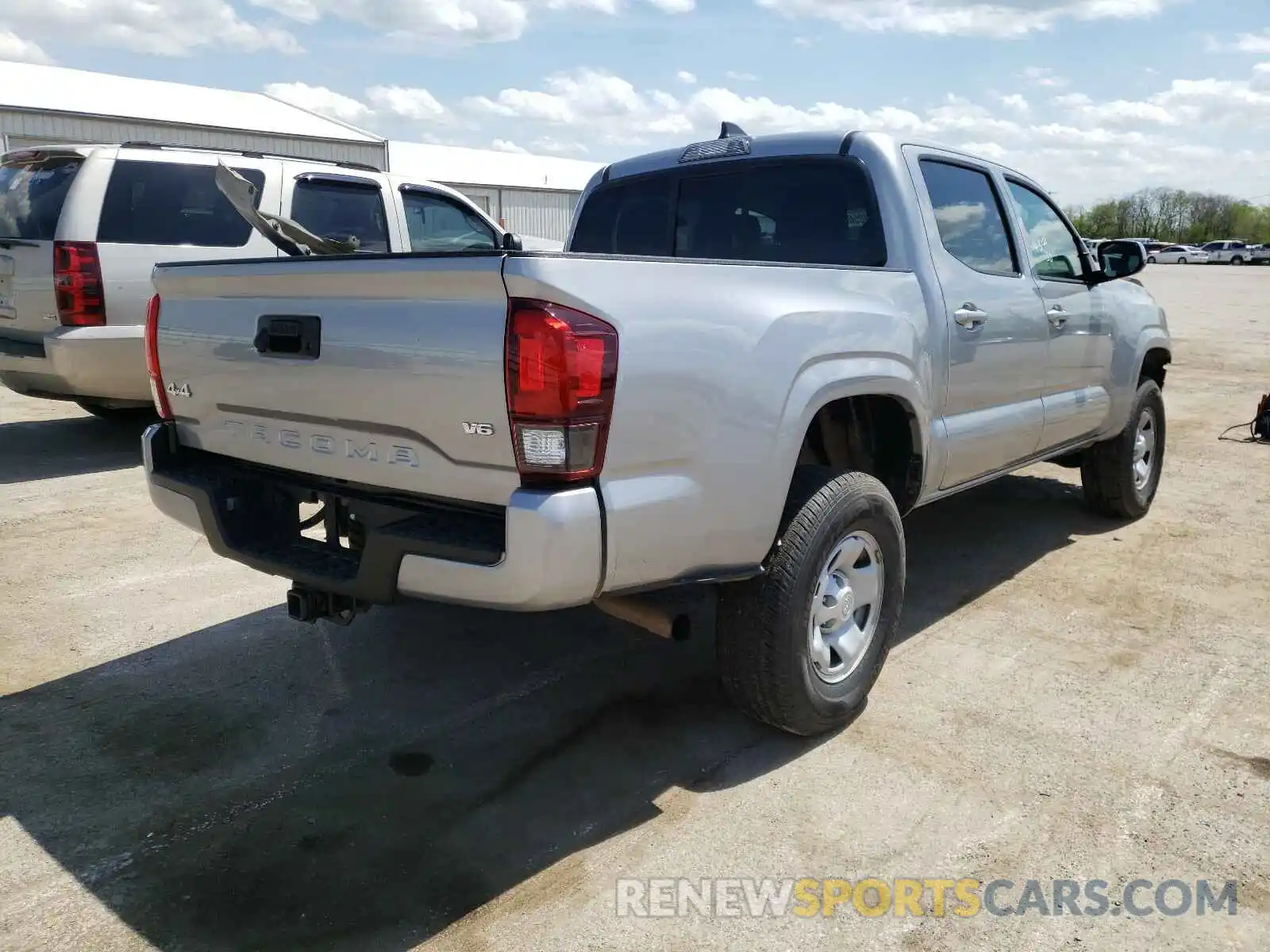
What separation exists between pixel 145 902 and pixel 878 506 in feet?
7.94

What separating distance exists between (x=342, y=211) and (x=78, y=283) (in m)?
2.02

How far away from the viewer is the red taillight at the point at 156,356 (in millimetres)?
3396

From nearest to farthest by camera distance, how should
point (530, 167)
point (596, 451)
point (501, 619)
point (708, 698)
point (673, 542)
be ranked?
point (596, 451), point (673, 542), point (708, 698), point (501, 619), point (530, 167)

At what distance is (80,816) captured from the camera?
9.30ft

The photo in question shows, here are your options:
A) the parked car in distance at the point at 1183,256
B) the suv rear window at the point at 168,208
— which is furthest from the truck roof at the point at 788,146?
the parked car in distance at the point at 1183,256

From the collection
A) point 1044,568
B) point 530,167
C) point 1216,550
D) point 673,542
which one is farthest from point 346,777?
point 530,167

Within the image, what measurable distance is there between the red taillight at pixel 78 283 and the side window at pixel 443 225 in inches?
96.1

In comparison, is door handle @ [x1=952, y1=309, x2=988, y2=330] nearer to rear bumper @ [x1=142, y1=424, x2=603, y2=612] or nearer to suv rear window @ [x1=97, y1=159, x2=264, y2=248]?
rear bumper @ [x1=142, y1=424, x2=603, y2=612]

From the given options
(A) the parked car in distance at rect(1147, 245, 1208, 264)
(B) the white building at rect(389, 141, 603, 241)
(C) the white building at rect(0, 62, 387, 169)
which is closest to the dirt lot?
(C) the white building at rect(0, 62, 387, 169)

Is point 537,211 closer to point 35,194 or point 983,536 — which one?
point 35,194

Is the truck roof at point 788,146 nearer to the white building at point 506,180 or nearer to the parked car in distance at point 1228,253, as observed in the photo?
the white building at point 506,180

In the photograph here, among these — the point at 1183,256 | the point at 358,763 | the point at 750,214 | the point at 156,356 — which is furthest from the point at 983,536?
the point at 1183,256

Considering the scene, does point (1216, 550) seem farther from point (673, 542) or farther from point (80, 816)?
point (80, 816)

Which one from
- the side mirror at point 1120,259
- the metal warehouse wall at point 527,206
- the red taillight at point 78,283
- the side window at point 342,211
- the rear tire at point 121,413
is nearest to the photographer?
the side mirror at point 1120,259
